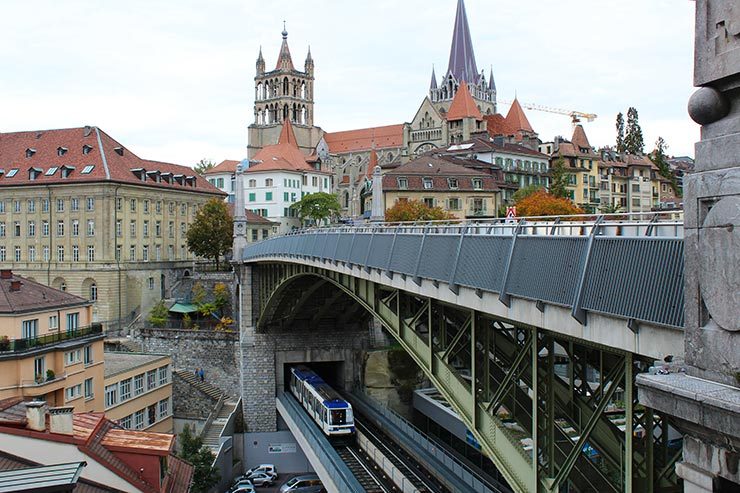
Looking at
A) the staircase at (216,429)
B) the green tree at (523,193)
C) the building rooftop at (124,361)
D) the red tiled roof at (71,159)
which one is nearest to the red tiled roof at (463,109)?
the green tree at (523,193)

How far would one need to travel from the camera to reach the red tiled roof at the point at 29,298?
3938cm

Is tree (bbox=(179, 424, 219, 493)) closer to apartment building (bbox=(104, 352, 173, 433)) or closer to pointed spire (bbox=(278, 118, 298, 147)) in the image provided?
apartment building (bbox=(104, 352, 173, 433))

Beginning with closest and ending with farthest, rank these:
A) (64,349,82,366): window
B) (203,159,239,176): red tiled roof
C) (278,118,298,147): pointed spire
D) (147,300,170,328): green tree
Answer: (64,349,82,366): window < (147,300,170,328): green tree < (203,159,239,176): red tiled roof < (278,118,298,147): pointed spire

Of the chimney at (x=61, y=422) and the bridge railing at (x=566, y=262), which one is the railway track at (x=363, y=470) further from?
the bridge railing at (x=566, y=262)

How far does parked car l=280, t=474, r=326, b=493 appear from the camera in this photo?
41969 mm

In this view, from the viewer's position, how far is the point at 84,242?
6894 cm

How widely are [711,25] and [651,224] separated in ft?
9.96

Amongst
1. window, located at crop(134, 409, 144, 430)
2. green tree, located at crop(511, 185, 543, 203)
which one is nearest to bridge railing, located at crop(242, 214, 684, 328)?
window, located at crop(134, 409, 144, 430)

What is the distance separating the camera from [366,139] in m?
155

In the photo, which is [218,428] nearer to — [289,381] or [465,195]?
[289,381]

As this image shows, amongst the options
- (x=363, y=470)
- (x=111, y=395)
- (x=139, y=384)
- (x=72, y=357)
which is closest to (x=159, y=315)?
(x=139, y=384)

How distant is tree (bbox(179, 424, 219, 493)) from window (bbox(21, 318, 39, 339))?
9764 mm

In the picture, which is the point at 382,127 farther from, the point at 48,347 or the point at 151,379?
the point at 48,347

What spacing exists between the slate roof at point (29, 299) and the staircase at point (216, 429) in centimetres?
1128
